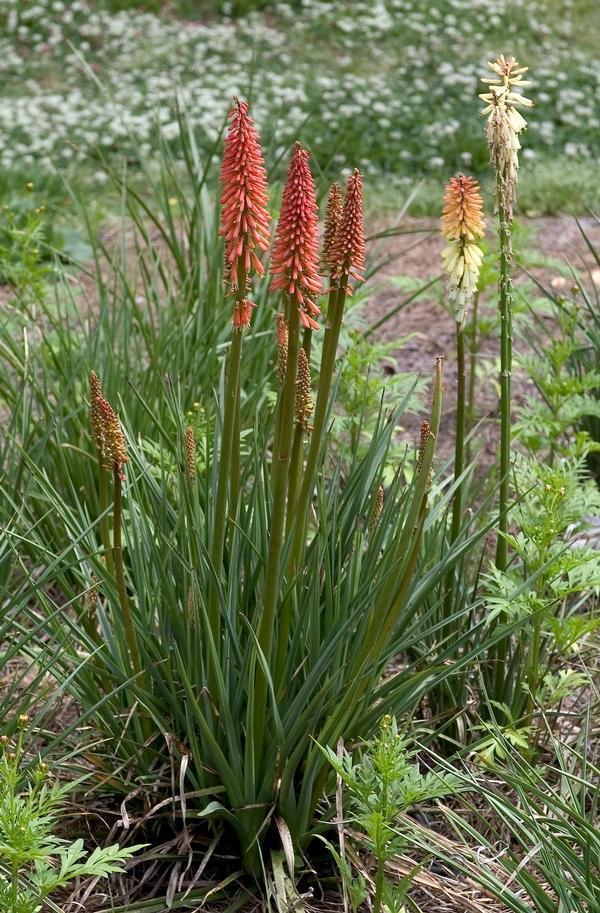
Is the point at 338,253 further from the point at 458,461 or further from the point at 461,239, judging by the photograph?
the point at 458,461

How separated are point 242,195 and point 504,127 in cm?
84

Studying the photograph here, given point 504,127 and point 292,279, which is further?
point 504,127

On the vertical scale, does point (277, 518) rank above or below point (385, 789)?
above

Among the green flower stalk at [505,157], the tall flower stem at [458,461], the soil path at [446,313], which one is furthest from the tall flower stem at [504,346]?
the soil path at [446,313]

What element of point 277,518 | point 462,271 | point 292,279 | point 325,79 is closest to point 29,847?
point 277,518

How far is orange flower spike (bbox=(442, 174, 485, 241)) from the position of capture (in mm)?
2627

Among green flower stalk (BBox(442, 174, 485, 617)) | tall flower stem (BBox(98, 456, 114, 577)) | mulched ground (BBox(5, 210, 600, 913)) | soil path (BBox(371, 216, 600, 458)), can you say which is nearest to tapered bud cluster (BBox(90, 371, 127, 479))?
tall flower stem (BBox(98, 456, 114, 577))

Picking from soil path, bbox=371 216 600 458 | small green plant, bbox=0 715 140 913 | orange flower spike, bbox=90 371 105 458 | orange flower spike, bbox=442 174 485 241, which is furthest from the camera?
soil path, bbox=371 216 600 458

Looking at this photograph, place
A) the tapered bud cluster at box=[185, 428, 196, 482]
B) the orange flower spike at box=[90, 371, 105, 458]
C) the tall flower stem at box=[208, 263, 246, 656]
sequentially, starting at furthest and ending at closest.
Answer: the tapered bud cluster at box=[185, 428, 196, 482] < the orange flower spike at box=[90, 371, 105, 458] < the tall flower stem at box=[208, 263, 246, 656]

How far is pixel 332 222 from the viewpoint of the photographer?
2189 millimetres

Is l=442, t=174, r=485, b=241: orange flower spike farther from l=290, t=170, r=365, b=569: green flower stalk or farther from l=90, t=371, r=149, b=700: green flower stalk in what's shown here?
l=90, t=371, r=149, b=700: green flower stalk

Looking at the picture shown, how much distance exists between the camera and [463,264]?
2656mm

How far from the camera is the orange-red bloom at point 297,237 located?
6.64 ft

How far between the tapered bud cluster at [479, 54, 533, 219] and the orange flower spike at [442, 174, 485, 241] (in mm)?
83
